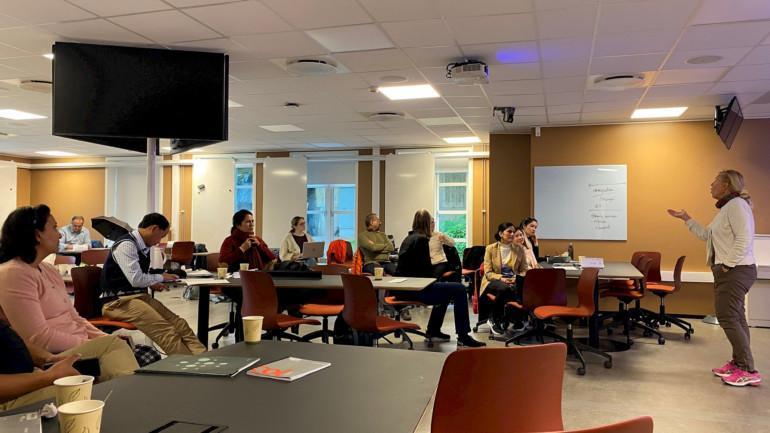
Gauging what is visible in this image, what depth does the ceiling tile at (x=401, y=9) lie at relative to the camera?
3.93 meters

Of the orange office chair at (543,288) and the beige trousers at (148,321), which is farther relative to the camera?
the orange office chair at (543,288)

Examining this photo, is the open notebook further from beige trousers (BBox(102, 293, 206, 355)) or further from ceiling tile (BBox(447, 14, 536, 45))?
ceiling tile (BBox(447, 14, 536, 45))

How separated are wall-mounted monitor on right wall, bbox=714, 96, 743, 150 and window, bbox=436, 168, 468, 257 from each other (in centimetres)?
483

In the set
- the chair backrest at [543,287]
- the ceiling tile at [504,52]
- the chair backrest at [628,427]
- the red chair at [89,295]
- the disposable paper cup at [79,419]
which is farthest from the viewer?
the chair backrest at [543,287]

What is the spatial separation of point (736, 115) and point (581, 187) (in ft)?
7.44

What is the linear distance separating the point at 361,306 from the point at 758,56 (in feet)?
14.4

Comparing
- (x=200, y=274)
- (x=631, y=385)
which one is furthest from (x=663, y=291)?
(x=200, y=274)

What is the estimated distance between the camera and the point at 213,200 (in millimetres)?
12422

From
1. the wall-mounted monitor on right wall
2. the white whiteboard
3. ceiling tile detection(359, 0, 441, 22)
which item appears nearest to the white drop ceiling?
ceiling tile detection(359, 0, 441, 22)

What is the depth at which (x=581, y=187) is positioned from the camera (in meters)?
8.46

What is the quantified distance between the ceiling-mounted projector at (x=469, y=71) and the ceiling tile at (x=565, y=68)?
2.13 feet

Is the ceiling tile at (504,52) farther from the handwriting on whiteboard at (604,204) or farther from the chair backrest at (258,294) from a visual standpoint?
the handwriting on whiteboard at (604,204)

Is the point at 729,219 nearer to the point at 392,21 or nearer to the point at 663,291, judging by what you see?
the point at 663,291

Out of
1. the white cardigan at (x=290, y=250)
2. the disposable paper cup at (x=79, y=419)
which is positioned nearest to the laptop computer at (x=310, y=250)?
the white cardigan at (x=290, y=250)
